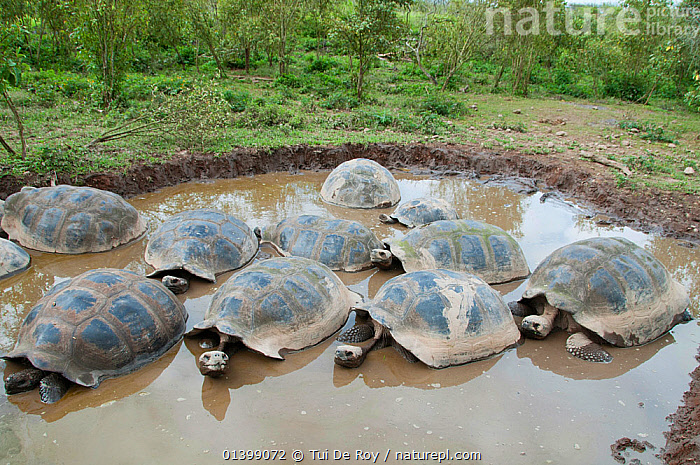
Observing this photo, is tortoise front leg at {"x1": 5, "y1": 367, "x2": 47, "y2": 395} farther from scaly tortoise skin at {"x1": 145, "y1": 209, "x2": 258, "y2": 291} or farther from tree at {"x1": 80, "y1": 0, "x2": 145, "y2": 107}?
tree at {"x1": 80, "y1": 0, "x2": 145, "y2": 107}

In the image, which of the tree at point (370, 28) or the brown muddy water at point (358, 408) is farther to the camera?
the tree at point (370, 28)

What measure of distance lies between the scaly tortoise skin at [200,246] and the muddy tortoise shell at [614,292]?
324cm

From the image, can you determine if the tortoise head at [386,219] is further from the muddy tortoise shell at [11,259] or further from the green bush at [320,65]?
the green bush at [320,65]

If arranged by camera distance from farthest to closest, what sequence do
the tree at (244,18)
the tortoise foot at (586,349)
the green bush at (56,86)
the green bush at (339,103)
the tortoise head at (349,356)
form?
the tree at (244,18) < the green bush at (339,103) < the green bush at (56,86) < the tortoise foot at (586,349) < the tortoise head at (349,356)

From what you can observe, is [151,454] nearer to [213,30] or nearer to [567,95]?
[213,30]

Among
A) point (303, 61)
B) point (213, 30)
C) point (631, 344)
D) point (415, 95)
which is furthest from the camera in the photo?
point (303, 61)

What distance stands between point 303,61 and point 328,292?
54.7 feet

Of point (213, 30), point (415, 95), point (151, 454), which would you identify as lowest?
point (151, 454)

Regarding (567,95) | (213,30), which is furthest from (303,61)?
(567,95)

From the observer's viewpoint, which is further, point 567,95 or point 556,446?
point 567,95

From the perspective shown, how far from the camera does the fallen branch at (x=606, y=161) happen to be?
852 cm

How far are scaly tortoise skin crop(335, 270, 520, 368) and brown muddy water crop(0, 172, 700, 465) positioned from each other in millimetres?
132

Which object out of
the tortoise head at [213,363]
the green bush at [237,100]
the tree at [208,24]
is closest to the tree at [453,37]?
the green bush at [237,100]

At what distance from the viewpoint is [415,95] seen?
14.9 metres
